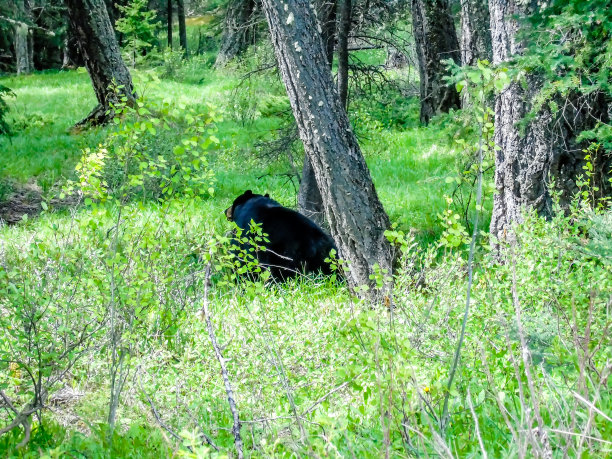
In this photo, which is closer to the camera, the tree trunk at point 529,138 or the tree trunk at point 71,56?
the tree trunk at point 529,138

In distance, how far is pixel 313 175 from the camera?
9094 mm

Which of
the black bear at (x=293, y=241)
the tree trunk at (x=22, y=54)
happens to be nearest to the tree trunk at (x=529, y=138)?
the black bear at (x=293, y=241)

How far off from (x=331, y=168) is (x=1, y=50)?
36258mm

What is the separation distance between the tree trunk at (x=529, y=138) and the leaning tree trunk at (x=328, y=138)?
1372mm

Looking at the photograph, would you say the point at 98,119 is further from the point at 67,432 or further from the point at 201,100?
the point at 67,432

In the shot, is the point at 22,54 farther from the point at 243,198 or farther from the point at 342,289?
the point at 342,289

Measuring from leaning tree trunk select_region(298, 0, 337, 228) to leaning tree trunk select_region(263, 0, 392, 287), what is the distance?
80.7 inches

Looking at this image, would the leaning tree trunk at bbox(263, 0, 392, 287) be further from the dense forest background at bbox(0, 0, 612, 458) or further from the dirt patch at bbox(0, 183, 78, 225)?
the dirt patch at bbox(0, 183, 78, 225)

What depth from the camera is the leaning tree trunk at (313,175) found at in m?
8.95

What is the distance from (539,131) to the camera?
6656mm

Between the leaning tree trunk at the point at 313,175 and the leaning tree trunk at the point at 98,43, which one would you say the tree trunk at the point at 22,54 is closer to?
the leaning tree trunk at the point at 98,43

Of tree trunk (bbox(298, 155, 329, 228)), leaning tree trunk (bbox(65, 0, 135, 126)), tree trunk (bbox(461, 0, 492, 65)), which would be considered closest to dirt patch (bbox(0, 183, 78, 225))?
leaning tree trunk (bbox(65, 0, 135, 126))

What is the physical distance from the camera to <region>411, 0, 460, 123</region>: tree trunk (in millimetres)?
→ 15414

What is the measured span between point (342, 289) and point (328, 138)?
5.54ft
